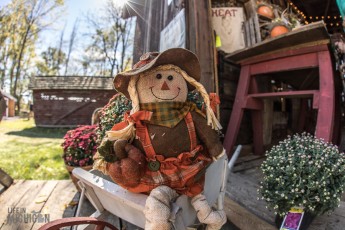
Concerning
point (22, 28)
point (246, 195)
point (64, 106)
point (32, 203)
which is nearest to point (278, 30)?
point (246, 195)

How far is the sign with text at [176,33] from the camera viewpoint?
3.22m

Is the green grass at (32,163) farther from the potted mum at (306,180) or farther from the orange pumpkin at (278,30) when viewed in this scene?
the orange pumpkin at (278,30)

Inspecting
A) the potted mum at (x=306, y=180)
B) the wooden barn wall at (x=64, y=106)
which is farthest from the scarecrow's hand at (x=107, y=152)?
the wooden barn wall at (x=64, y=106)

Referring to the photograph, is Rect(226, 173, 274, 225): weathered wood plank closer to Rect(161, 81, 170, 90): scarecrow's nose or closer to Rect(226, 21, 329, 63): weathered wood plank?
Rect(161, 81, 170, 90): scarecrow's nose

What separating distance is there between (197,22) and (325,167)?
86.6 inches

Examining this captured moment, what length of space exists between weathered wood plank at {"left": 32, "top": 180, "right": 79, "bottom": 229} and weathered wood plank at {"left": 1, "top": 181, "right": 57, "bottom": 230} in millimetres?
53

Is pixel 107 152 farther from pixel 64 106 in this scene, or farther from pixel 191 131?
pixel 64 106

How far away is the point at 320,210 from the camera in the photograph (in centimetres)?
166

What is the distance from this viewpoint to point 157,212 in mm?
1098

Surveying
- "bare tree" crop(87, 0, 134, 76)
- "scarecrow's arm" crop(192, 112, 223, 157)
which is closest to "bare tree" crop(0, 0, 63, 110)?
"bare tree" crop(87, 0, 134, 76)

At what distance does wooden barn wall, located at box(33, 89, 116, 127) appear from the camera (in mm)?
10719

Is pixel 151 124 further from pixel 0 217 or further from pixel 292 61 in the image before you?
pixel 292 61

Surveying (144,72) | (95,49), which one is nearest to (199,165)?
(144,72)

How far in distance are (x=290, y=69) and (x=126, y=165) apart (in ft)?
8.22
